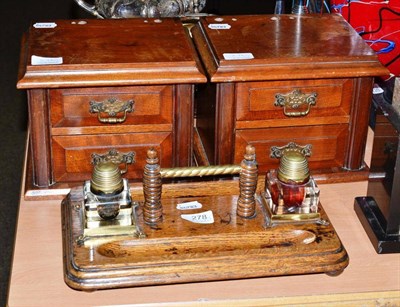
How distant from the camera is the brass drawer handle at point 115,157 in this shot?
1420mm

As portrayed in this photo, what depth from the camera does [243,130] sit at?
4.69 feet

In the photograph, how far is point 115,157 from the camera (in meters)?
1.42

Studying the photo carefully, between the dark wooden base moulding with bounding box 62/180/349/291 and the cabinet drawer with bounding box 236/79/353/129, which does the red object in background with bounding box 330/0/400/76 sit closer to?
the cabinet drawer with bounding box 236/79/353/129

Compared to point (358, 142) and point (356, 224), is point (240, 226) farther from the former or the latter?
point (358, 142)

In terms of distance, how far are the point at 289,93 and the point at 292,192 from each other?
220mm

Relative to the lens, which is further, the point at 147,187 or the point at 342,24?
the point at 342,24

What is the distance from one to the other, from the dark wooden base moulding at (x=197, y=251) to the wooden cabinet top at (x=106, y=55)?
0.71 ft

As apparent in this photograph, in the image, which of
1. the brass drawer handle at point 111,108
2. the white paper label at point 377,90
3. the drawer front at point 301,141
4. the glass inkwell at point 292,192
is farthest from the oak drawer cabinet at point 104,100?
the white paper label at point 377,90

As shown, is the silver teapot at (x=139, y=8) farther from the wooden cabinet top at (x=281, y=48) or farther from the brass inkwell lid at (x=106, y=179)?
the brass inkwell lid at (x=106, y=179)

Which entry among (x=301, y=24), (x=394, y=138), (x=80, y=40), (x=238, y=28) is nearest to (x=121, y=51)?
(x=80, y=40)

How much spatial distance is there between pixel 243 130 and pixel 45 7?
8.54 feet

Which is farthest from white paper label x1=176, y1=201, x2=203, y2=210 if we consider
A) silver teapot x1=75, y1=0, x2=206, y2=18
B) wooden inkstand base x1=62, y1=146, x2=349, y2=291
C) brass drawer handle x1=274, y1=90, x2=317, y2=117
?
silver teapot x1=75, y1=0, x2=206, y2=18

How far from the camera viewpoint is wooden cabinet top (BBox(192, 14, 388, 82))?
1.38 metres

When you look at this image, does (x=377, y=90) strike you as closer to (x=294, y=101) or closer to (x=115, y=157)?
(x=294, y=101)
